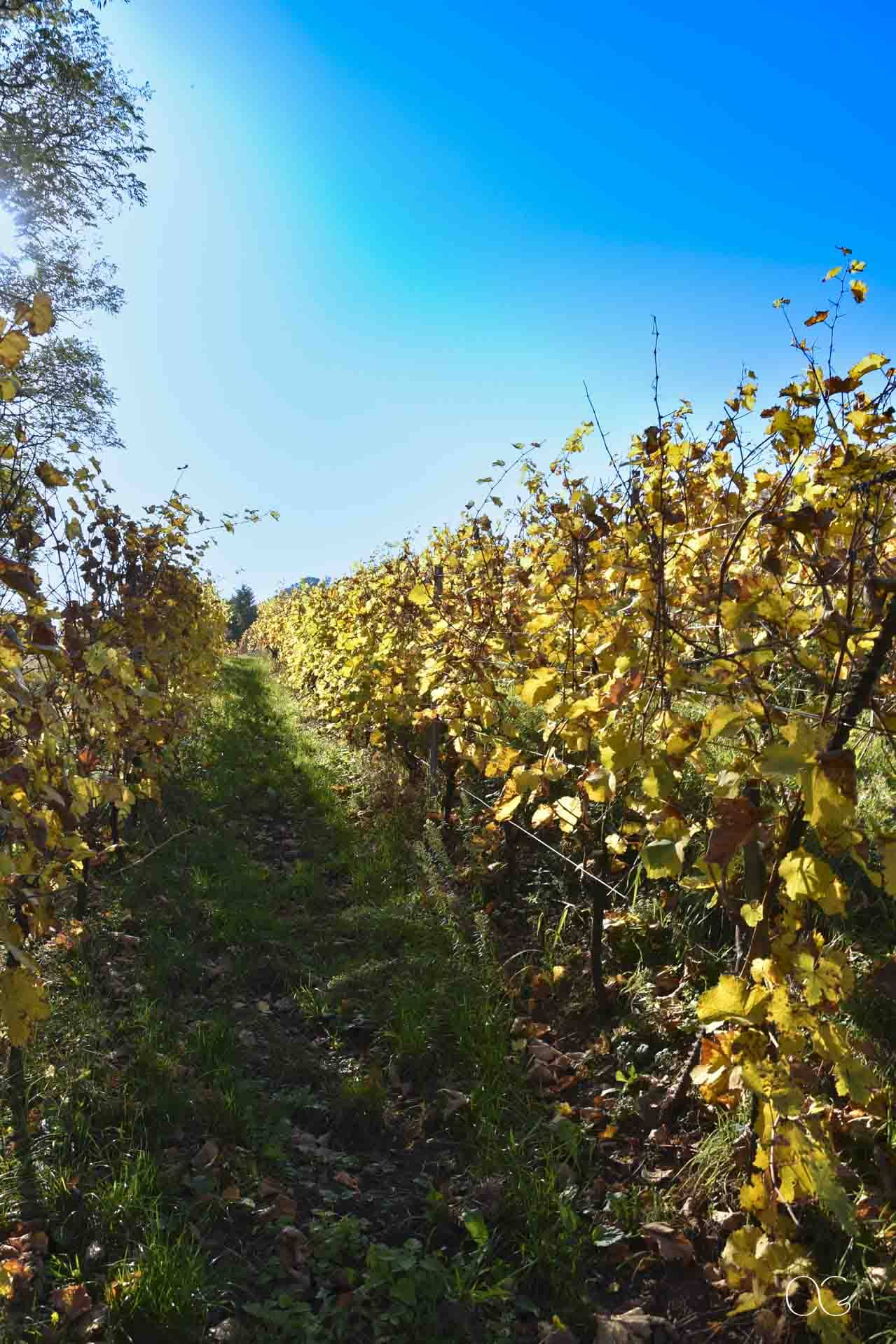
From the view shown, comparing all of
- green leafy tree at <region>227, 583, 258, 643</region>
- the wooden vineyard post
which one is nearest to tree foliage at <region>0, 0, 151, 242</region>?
the wooden vineyard post

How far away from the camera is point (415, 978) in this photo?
382 cm

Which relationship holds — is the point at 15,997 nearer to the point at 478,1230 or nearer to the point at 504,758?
the point at 478,1230

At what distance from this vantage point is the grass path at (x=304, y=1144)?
7.16ft

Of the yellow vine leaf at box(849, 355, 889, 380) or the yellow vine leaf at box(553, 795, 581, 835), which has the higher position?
the yellow vine leaf at box(849, 355, 889, 380)

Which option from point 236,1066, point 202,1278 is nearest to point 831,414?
point 202,1278

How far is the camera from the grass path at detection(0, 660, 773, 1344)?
218cm

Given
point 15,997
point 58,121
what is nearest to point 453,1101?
point 15,997

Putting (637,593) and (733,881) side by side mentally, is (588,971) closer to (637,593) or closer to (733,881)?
(733,881)

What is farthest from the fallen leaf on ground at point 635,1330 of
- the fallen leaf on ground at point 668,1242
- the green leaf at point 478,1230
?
the green leaf at point 478,1230

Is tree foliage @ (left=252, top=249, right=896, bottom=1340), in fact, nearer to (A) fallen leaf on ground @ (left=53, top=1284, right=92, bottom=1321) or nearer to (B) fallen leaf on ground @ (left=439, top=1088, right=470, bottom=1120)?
(B) fallen leaf on ground @ (left=439, top=1088, right=470, bottom=1120)

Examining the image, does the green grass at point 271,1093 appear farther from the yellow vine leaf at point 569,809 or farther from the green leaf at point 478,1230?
the yellow vine leaf at point 569,809

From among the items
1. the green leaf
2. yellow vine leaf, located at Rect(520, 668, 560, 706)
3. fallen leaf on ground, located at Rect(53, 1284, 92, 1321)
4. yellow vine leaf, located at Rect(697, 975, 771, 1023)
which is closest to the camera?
yellow vine leaf, located at Rect(697, 975, 771, 1023)

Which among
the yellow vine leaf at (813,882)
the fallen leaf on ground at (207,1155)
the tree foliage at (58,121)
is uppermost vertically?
the tree foliage at (58,121)

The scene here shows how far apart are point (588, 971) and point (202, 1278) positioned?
6.76 feet
